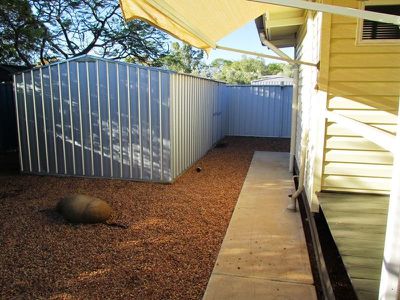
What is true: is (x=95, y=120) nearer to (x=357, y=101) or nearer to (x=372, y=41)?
(x=357, y=101)

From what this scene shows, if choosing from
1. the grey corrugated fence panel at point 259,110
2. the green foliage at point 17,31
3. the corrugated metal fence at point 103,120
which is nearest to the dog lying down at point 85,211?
the corrugated metal fence at point 103,120

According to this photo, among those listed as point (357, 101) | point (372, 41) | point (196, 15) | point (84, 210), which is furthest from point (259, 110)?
point (196, 15)

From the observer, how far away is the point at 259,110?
42.3ft

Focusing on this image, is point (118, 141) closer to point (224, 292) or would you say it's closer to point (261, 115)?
point (224, 292)

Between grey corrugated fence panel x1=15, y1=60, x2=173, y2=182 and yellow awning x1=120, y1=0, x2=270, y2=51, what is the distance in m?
2.39

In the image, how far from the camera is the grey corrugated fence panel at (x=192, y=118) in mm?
6480

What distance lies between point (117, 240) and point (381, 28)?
375cm

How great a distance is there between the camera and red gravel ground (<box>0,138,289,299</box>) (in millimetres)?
2969

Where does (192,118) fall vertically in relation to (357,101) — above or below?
below

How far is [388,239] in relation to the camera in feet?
4.37

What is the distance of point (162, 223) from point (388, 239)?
11.1 feet

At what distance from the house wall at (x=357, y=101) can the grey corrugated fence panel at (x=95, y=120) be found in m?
3.13

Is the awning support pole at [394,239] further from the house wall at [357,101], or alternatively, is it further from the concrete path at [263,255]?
the house wall at [357,101]

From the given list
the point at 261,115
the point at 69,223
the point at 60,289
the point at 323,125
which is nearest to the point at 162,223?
the point at 69,223
